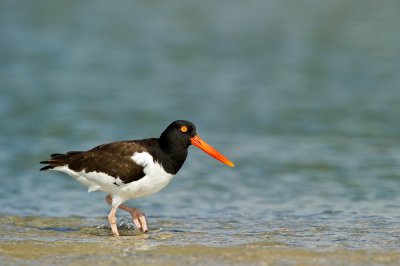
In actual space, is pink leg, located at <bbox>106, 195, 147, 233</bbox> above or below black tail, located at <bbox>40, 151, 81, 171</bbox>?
below

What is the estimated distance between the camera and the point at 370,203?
10.0 metres

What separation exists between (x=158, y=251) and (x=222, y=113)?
29.4 feet

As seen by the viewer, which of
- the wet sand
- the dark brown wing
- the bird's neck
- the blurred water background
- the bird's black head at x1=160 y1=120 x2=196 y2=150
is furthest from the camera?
the blurred water background

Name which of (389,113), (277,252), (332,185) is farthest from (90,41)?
(277,252)

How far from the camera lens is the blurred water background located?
8.73 metres

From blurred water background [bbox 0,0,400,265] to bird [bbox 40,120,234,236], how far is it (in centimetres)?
48

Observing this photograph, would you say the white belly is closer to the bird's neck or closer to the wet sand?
the bird's neck

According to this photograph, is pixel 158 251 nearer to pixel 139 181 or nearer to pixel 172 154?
pixel 139 181

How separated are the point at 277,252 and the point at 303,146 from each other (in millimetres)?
6516

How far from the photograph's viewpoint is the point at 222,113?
634 inches

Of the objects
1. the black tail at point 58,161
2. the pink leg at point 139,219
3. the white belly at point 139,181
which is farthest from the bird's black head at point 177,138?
the black tail at point 58,161

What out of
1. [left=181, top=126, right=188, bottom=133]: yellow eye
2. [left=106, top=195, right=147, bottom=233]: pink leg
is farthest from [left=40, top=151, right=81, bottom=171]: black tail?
[left=181, top=126, right=188, bottom=133]: yellow eye

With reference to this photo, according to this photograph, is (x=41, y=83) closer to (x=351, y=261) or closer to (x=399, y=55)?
(x=399, y=55)

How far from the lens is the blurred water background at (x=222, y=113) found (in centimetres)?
873
